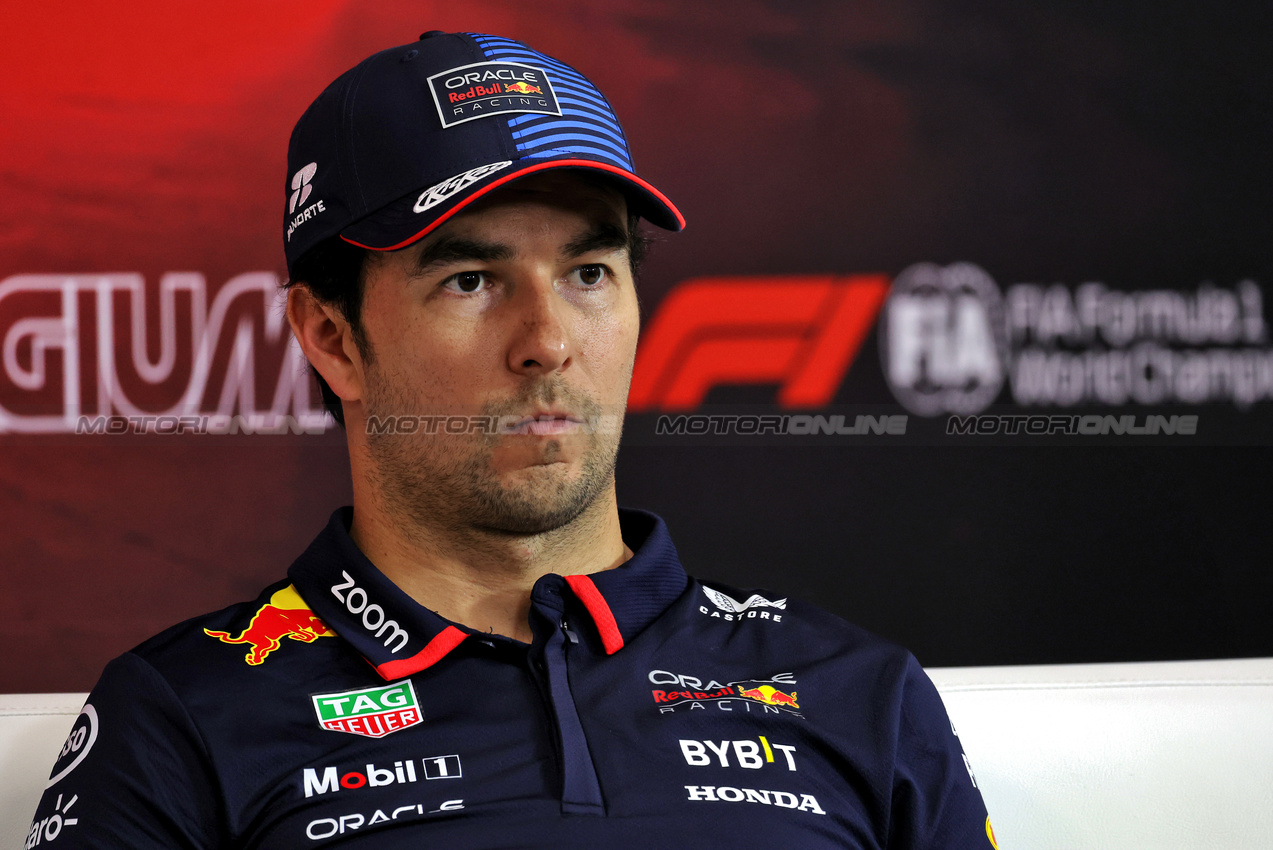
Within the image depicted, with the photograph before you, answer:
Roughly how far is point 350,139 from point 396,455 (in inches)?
11.4

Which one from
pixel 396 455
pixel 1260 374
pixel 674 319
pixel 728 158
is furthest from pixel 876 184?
pixel 396 455

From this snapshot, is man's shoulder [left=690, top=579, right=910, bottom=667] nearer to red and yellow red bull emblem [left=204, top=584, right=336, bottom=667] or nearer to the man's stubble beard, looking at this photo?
the man's stubble beard

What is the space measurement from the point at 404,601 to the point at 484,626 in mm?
81

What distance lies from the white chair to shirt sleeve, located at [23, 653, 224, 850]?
0.17 m

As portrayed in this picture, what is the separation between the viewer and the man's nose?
965 millimetres

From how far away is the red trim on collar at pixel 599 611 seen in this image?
0.98 meters

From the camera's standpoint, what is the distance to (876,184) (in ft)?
6.36

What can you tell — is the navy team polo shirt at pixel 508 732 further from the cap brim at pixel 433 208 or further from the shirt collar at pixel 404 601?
the cap brim at pixel 433 208

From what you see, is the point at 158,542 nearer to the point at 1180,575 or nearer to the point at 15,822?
the point at 15,822

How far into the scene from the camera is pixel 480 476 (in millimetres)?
992

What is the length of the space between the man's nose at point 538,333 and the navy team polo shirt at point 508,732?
191mm

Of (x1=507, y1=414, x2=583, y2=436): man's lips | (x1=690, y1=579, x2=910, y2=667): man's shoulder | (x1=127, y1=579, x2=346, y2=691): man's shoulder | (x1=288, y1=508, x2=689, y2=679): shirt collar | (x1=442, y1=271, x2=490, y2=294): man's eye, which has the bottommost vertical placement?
(x1=690, y1=579, x2=910, y2=667): man's shoulder

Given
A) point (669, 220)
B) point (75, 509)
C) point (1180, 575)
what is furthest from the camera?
point (1180, 575)

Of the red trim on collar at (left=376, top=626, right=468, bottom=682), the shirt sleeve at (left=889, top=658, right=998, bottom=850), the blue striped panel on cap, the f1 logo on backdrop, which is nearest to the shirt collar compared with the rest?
the red trim on collar at (left=376, top=626, right=468, bottom=682)
